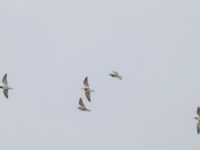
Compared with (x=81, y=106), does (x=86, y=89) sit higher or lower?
higher

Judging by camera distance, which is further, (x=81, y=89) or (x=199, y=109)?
(x=81, y=89)

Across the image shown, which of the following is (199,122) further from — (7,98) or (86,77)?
(7,98)

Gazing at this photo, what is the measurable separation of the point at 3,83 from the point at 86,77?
12697mm

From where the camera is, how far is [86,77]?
135500 mm

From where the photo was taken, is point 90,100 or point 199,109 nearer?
point 199,109

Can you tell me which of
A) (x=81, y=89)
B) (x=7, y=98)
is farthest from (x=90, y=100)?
(x=7, y=98)

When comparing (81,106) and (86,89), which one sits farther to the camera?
(81,106)

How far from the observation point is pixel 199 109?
12400 centimetres

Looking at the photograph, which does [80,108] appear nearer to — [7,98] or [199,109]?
[7,98]

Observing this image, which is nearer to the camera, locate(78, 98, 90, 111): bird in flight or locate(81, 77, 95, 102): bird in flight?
A: locate(81, 77, 95, 102): bird in flight

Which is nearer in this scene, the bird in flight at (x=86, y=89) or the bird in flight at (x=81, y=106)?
the bird in flight at (x=86, y=89)

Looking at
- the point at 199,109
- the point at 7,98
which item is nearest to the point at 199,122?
the point at 199,109

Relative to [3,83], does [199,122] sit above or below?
below

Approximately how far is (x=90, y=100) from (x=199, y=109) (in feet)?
58.4
